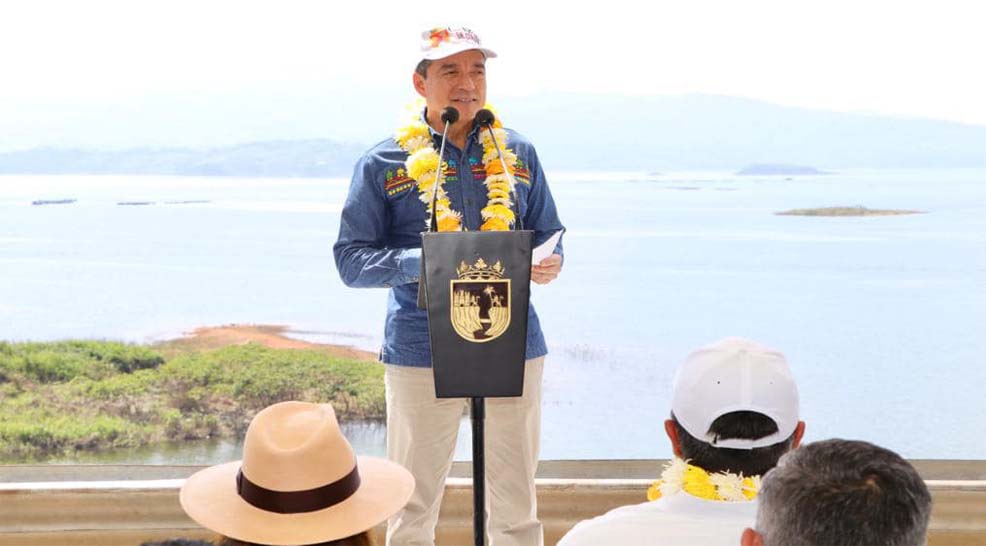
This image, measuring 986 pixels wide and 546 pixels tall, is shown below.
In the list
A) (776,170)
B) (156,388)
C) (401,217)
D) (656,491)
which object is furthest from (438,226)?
(776,170)

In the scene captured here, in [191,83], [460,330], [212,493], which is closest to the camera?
[212,493]

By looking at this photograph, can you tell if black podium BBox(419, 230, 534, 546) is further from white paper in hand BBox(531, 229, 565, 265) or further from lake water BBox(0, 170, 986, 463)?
lake water BBox(0, 170, 986, 463)

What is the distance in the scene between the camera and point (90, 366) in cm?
381

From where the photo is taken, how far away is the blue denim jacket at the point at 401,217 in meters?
2.70

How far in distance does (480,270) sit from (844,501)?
119cm

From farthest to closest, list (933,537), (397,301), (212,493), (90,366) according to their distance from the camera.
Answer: (90,366) → (933,537) → (397,301) → (212,493)

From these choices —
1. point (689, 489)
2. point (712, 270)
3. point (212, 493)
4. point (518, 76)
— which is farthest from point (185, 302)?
point (689, 489)

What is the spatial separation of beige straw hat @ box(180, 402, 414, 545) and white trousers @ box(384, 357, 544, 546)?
94 centimetres

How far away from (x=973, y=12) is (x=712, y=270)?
47.9 inches

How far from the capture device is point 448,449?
109 inches

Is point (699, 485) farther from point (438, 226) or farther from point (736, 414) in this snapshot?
point (438, 226)

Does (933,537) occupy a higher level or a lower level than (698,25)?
lower

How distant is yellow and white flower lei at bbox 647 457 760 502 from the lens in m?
1.56

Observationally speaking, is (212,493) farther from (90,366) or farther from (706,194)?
(706,194)
